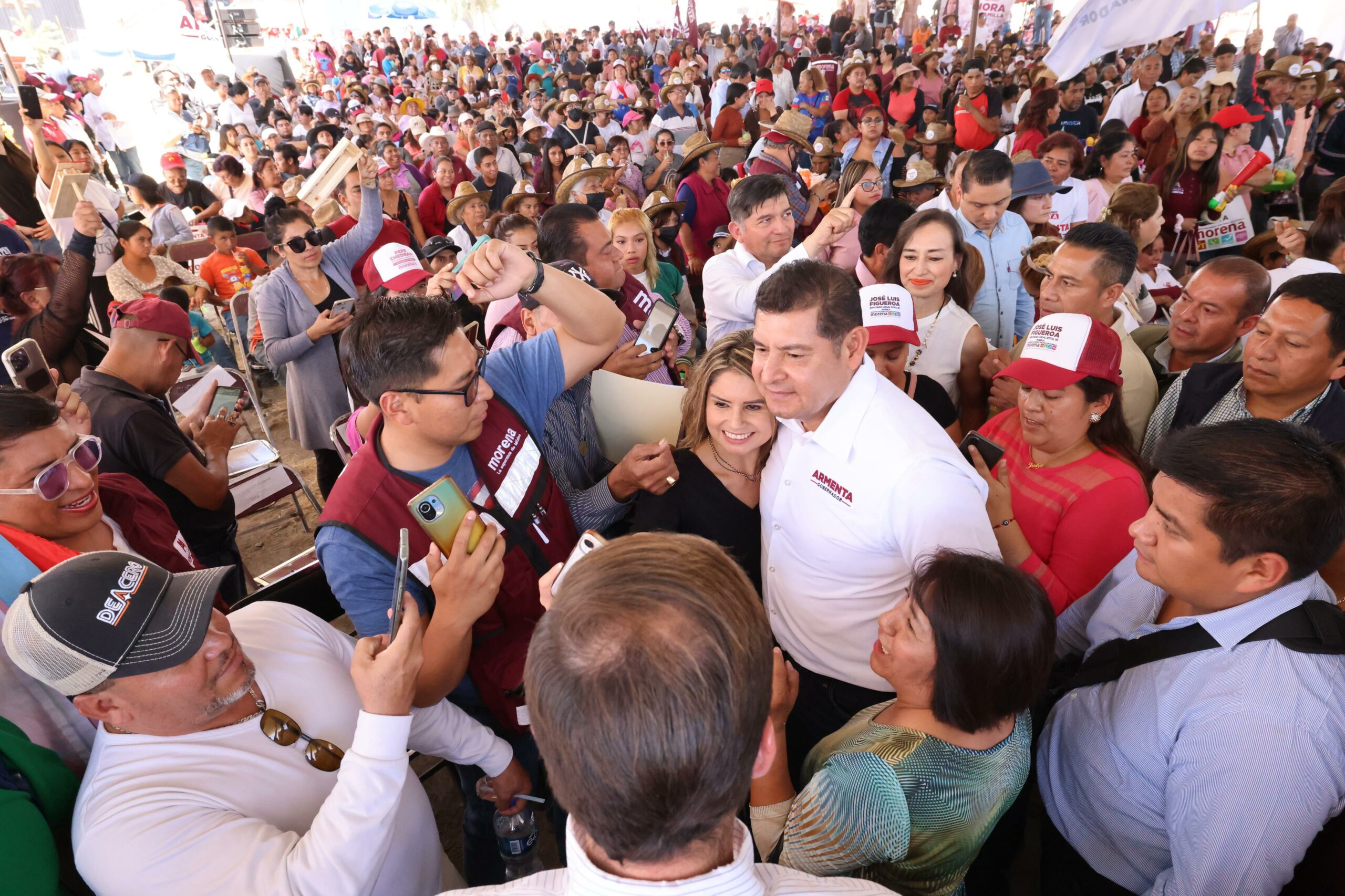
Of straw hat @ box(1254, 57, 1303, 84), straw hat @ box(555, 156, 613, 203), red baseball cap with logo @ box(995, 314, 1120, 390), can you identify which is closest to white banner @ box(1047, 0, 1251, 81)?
straw hat @ box(1254, 57, 1303, 84)

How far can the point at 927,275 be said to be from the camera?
3141 mm

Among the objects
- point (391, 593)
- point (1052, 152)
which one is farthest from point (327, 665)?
point (1052, 152)

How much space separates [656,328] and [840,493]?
3.72ft

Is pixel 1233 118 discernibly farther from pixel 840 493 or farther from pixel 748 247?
pixel 840 493

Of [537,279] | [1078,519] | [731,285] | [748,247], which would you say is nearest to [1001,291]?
[748,247]

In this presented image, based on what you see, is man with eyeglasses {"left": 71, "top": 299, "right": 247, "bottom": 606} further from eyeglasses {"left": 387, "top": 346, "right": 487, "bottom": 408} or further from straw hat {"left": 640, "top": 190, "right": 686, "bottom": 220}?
straw hat {"left": 640, "top": 190, "right": 686, "bottom": 220}

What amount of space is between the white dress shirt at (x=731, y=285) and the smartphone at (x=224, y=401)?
2.27 meters

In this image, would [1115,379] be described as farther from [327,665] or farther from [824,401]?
[327,665]

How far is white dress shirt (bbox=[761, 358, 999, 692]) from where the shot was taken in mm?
1793

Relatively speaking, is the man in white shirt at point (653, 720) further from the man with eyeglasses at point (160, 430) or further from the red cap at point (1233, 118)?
the red cap at point (1233, 118)

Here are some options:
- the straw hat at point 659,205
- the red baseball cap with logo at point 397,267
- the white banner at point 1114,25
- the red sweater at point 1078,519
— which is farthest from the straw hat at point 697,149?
the red sweater at point 1078,519

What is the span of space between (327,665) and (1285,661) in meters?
2.11

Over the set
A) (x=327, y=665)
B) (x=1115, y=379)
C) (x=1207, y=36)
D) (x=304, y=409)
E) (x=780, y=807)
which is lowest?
(x=304, y=409)

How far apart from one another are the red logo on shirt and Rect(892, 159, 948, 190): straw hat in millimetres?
4623
